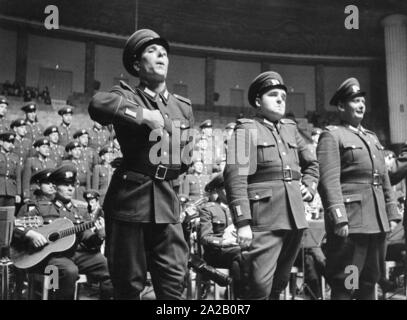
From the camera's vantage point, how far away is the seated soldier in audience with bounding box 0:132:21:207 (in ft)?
21.8

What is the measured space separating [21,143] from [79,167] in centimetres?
101

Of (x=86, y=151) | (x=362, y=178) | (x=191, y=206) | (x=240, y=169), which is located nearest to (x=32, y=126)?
(x=86, y=151)

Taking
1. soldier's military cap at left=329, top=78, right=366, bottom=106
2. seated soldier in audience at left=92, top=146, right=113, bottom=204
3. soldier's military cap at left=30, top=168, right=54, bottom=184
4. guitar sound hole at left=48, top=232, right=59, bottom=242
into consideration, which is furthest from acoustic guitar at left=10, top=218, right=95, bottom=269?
seated soldier in audience at left=92, top=146, right=113, bottom=204

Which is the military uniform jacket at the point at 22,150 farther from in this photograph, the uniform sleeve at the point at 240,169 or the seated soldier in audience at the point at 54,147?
the uniform sleeve at the point at 240,169

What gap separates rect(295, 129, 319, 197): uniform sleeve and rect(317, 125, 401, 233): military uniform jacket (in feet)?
0.64

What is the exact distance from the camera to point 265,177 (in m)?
2.91

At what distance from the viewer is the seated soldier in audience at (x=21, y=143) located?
7582mm

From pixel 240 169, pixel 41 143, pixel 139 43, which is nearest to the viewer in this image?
pixel 139 43

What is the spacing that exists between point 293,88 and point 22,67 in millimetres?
9047

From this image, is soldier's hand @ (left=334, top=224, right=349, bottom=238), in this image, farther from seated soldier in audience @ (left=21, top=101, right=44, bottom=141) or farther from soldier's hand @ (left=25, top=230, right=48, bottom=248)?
seated soldier in audience @ (left=21, top=101, right=44, bottom=141)

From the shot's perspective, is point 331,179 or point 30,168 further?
point 30,168

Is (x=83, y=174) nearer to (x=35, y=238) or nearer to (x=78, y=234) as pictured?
(x=78, y=234)

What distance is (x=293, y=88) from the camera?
54.9 feet
